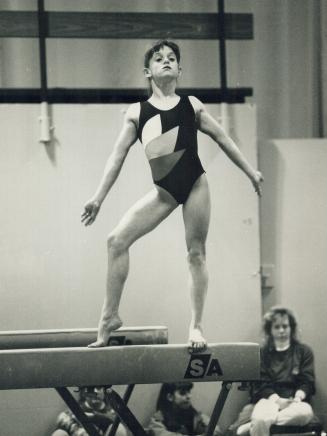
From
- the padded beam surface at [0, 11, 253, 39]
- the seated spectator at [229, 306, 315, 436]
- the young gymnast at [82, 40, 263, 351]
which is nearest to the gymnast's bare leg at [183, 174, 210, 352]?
the young gymnast at [82, 40, 263, 351]

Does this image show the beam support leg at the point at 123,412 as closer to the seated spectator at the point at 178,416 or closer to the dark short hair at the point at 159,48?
the dark short hair at the point at 159,48

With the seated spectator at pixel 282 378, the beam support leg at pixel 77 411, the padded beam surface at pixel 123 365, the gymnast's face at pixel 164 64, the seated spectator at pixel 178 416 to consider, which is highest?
the gymnast's face at pixel 164 64

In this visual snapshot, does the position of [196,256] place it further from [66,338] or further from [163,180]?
[66,338]

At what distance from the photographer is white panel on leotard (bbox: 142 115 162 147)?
3809 millimetres

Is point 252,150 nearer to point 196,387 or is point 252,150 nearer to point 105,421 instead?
point 196,387

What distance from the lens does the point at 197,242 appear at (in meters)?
3.86

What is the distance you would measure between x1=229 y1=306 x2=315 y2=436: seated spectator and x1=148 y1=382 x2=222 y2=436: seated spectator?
0.92 ft

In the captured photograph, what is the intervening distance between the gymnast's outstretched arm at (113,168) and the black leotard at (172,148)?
5cm

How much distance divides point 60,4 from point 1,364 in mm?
3470

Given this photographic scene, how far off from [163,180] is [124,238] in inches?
13.1

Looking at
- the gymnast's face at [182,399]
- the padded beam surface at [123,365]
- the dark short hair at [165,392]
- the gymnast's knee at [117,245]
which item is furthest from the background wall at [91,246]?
the gymnast's knee at [117,245]

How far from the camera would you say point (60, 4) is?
6.32 metres

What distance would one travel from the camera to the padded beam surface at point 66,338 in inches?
180

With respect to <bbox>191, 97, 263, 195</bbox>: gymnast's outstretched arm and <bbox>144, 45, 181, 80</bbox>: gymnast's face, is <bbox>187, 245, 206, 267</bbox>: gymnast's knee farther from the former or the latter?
<bbox>144, 45, 181, 80</bbox>: gymnast's face
